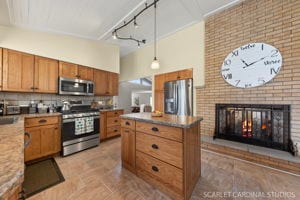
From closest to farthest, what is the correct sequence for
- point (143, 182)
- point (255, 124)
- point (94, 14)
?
point (143, 182), point (255, 124), point (94, 14)

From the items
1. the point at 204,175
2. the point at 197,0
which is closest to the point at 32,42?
the point at 197,0

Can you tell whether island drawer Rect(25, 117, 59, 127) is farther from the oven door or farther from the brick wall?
the brick wall

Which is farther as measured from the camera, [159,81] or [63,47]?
[159,81]

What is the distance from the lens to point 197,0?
2.67m

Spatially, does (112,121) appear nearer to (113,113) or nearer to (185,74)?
(113,113)

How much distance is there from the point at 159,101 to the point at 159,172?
2.79m

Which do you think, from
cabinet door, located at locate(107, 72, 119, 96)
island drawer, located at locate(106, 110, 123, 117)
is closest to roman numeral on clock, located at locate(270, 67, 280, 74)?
island drawer, located at locate(106, 110, 123, 117)

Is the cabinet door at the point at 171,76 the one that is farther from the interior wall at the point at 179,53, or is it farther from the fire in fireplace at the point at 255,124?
the fire in fireplace at the point at 255,124

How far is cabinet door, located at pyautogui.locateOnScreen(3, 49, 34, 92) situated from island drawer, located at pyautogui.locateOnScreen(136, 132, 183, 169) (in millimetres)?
2533

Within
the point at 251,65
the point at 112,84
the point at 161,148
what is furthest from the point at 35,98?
the point at 251,65

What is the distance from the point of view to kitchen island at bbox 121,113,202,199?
1.57 meters

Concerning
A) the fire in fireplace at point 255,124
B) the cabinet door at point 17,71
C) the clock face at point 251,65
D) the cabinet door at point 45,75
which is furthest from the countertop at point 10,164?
the clock face at point 251,65

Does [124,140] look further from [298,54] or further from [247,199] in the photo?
[298,54]

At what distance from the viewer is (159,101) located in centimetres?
443
